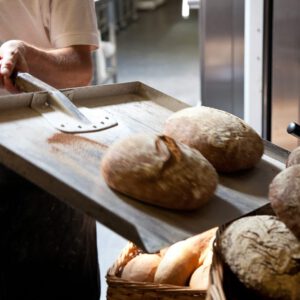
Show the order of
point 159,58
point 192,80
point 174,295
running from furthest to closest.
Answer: point 159,58 → point 192,80 → point 174,295

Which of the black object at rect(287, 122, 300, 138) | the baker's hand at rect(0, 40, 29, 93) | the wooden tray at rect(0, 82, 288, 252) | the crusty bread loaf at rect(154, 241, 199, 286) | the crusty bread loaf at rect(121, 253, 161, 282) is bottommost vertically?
the crusty bread loaf at rect(121, 253, 161, 282)

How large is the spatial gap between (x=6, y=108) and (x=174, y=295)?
498 mm

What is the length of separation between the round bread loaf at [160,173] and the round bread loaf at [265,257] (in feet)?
0.28

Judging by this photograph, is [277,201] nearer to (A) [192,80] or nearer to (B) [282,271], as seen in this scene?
(B) [282,271]

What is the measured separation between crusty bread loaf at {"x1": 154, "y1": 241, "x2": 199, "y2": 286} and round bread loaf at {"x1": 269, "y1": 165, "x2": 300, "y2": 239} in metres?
0.34

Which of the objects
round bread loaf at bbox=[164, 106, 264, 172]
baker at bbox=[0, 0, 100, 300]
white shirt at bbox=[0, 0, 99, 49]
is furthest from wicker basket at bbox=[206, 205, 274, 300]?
white shirt at bbox=[0, 0, 99, 49]

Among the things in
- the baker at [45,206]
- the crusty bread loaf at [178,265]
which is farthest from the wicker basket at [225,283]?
the baker at [45,206]

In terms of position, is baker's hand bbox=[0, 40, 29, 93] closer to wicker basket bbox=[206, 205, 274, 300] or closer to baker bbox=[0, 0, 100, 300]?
baker bbox=[0, 0, 100, 300]

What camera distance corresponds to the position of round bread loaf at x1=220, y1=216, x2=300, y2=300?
716mm

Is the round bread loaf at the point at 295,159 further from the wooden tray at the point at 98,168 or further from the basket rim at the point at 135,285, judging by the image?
the basket rim at the point at 135,285

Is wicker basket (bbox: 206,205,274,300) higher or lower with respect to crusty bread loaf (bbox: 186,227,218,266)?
higher

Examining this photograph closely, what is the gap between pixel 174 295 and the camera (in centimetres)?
96

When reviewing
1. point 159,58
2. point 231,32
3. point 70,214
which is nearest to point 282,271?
point 70,214

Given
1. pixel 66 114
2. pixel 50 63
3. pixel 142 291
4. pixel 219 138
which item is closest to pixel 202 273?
pixel 142 291
